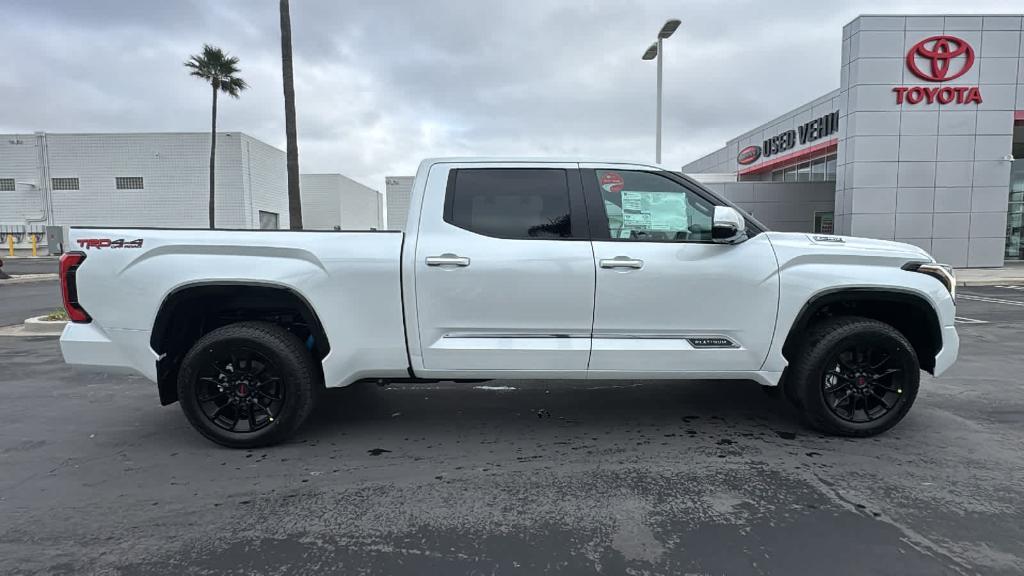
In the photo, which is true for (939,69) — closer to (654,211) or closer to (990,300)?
(990,300)

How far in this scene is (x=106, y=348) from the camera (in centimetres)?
359

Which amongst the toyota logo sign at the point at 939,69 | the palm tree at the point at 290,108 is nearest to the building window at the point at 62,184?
the palm tree at the point at 290,108

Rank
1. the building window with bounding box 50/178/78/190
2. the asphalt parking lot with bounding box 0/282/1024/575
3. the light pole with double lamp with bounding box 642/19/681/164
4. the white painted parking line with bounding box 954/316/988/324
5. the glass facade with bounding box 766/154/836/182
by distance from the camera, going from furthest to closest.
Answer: the building window with bounding box 50/178/78/190, the glass facade with bounding box 766/154/836/182, the light pole with double lamp with bounding box 642/19/681/164, the white painted parking line with bounding box 954/316/988/324, the asphalt parking lot with bounding box 0/282/1024/575

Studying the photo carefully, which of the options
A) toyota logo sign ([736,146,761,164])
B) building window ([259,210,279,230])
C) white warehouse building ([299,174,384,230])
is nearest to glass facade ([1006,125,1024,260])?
toyota logo sign ([736,146,761,164])

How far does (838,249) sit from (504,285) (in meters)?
2.24

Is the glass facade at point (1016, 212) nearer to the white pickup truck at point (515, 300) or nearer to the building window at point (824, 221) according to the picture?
the building window at point (824, 221)

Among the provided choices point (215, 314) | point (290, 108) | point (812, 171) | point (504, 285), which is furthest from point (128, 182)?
point (504, 285)

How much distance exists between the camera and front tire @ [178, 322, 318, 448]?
3.60m

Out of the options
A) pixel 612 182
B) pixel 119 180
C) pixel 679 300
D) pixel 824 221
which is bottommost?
pixel 679 300

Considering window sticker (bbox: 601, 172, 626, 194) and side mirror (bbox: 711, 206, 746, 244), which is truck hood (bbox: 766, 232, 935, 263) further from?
window sticker (bbox: 601, 172, 626, 194)

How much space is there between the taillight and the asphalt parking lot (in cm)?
98

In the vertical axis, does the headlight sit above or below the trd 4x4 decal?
below

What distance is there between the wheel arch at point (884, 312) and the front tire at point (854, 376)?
4.6 inches

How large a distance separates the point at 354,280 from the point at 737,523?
8.46 ft
